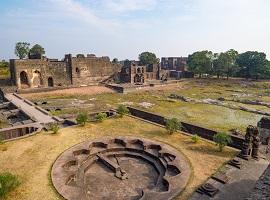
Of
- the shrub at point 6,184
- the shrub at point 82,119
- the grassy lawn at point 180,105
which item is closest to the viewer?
the shrub at point 6,184

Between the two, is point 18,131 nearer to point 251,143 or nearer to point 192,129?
point 192,129

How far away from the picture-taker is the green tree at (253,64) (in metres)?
46.6

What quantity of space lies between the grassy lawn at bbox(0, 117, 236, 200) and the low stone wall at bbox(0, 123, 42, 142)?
151 cm

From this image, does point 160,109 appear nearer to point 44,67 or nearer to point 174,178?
point 174,178

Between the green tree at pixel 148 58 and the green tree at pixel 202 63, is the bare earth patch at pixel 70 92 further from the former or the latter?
the green tree at pixel 148 58

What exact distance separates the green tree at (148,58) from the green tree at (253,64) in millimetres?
21248

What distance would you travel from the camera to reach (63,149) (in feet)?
40.3

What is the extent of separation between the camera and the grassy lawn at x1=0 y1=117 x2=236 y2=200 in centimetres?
891

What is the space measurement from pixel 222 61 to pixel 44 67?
32.1 metres

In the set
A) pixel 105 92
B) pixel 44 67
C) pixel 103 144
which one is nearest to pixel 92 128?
pixel 103 144

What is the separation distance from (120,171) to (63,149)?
10.7ft

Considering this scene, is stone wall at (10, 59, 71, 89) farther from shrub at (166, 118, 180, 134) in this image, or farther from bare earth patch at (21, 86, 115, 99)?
shrub at (166, 118, 180, 134)

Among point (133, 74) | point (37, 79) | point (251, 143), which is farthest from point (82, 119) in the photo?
point (133, 74)

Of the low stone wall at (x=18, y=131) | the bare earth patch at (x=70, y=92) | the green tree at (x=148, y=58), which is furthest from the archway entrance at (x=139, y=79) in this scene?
the low stone wall at (x=18, y=131)
